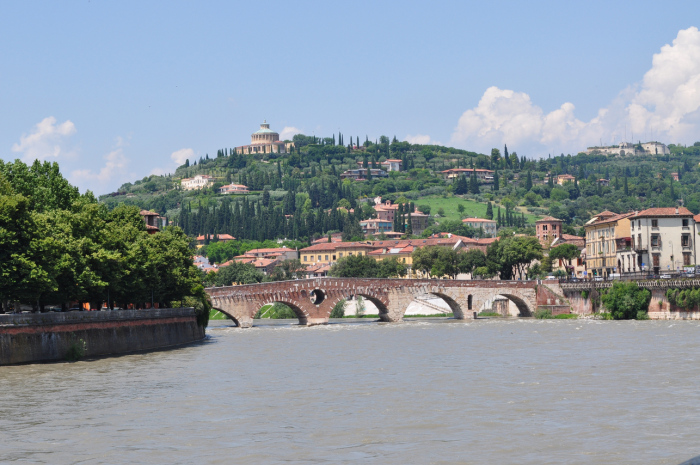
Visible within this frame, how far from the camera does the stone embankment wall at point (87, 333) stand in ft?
129

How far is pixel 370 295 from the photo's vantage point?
9012cm

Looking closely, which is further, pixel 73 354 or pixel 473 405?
pixel 73 354

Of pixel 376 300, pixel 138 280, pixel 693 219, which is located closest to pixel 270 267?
pixel 376 300

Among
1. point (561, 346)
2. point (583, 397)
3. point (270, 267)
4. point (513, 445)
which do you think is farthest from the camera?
point (270, 267)

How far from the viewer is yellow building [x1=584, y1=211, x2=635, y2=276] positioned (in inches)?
3875

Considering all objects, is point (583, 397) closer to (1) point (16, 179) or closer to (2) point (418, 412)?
(2) point (418, 412)

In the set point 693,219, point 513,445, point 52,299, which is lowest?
point 513,445

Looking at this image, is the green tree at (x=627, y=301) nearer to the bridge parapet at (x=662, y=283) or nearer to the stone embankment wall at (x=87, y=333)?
the bridge parapet at (x=662, y=283)

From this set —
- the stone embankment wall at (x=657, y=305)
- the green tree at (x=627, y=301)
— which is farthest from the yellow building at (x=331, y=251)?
the green tree at (x=627, y=301)

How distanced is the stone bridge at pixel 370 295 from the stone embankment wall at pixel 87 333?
2363cm

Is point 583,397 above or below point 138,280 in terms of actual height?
below

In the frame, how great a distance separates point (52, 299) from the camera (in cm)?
4469

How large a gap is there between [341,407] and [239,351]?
23.8 meters

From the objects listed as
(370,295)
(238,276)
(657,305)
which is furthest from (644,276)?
(238,276)
